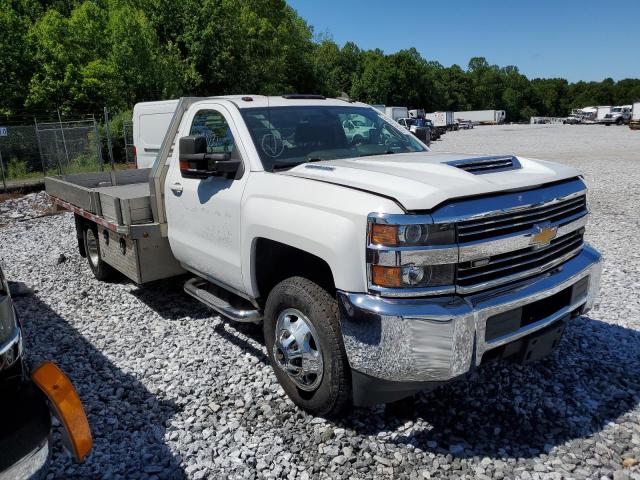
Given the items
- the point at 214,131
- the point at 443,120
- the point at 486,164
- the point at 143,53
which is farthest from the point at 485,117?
the point at 486,164

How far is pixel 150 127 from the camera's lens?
37.6ft

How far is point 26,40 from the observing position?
26.1m

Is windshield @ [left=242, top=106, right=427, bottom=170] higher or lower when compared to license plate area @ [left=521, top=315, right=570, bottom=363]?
higher

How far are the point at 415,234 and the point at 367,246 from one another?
27cm

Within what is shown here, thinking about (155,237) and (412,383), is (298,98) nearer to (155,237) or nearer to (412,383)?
(155,237)

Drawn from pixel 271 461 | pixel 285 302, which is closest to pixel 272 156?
pixel 285 302

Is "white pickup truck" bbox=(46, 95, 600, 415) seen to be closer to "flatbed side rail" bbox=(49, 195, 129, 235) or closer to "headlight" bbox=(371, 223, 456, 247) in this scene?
"headlight" bbox=(371, 223, 456, 247)

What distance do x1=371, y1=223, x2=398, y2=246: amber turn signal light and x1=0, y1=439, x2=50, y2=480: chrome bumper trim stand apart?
1824mm

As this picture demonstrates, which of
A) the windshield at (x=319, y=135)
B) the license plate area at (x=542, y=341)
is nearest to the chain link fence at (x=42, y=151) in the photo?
the windshield at (x=319, y=135)

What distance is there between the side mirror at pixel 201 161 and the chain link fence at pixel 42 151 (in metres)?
14.4

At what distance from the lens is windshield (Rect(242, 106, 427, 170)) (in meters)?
4.12

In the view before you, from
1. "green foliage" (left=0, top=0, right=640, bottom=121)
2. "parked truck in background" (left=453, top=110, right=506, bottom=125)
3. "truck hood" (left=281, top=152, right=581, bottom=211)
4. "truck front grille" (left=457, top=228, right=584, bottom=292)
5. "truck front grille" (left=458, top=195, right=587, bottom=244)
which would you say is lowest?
"parked truck in background" (left=453, top=110, right=506, bottom=125)

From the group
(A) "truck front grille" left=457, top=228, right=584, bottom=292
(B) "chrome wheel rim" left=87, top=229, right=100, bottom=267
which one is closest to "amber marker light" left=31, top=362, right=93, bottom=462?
(A) "truck front grille" left=457, top=228, right=584, bottom=292

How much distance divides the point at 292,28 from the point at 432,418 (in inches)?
1914
